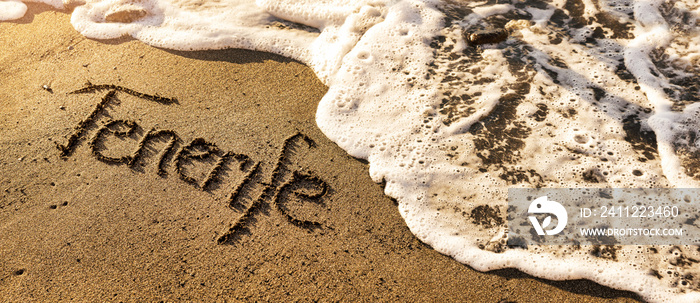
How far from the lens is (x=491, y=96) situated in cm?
356

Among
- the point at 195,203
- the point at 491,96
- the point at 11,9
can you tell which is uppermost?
the point at 11,9

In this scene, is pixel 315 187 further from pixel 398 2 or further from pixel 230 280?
pixel 398 2

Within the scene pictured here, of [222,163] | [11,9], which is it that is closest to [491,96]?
[222,163]

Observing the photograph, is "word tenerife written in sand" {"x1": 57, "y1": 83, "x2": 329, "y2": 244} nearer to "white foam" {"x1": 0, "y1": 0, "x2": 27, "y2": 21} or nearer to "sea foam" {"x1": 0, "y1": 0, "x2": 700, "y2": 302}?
"sea foam" {"x1": 0, "y1": 0, "x2": 700, "y2": 302}

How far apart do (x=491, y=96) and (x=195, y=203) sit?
7.52ft

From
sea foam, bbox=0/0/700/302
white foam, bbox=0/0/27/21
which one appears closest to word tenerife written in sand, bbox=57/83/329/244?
sea foam, bbox=0/0/700/302

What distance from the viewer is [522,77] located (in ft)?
12.1

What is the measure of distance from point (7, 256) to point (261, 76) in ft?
6.69

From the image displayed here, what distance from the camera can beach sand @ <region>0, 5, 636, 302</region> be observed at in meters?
2.57

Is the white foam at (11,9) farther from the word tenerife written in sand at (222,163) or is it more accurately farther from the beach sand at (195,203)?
the word tenerife written in sand at (222,163)

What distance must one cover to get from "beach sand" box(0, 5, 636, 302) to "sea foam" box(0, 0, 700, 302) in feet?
0.60

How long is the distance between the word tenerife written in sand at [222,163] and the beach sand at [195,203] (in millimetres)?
13

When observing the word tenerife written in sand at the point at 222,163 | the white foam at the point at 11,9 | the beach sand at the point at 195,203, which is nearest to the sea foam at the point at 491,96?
the white foam at the point at 11,9

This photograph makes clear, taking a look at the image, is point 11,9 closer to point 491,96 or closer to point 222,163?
point 222,163
